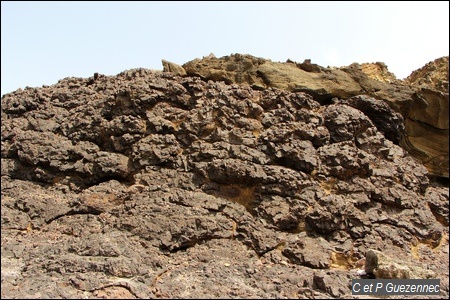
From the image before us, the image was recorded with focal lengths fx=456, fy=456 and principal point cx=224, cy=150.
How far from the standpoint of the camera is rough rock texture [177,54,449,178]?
13312 millimetres

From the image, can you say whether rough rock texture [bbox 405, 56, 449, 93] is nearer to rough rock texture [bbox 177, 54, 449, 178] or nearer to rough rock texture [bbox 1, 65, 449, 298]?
rough rock texture [bbox 177, 54, 449, 178]

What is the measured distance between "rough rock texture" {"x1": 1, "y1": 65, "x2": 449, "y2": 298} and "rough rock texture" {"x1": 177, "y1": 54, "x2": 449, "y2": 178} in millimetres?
496

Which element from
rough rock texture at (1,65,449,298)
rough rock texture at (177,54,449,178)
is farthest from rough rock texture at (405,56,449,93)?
rough rock texture at (1,65,449,298)

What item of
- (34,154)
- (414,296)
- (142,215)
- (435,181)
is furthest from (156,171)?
(435,181)

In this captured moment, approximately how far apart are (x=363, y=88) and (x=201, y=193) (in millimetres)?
6111

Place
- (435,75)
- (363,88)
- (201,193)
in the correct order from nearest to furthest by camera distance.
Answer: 1. (201,193)
2. (363,88)
3. (435,75)

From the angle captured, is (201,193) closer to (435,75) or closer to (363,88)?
(363,88)

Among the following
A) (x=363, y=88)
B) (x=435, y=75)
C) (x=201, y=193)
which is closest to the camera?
(x=201, y=193)

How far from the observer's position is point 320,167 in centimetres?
1166

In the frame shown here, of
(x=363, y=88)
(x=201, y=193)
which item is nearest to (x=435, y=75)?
(x=363, y=88)

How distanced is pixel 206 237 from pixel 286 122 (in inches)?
154

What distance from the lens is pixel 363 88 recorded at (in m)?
13.6

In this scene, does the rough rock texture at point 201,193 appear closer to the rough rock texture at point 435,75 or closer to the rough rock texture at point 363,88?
the rough rock texture at point 363,88

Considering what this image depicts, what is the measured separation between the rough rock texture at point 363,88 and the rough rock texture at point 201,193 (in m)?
0.50
